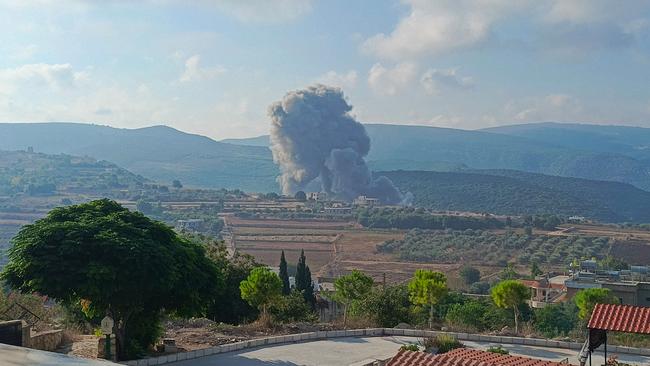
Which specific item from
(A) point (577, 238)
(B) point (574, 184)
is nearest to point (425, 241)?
(A) point (577, 238)

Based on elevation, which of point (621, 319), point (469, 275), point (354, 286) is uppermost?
point (621, 319)

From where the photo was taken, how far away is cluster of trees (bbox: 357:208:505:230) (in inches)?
3925

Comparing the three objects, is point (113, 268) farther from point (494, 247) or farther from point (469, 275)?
point (494, 247)

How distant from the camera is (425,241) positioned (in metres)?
88.0

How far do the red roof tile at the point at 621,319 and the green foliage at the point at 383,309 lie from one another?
778cm

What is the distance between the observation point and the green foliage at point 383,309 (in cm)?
2289

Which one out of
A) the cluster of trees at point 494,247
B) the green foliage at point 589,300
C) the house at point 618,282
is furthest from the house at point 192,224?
the green foliage at point 589,300

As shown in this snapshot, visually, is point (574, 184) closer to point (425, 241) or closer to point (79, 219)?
point (425, 241)

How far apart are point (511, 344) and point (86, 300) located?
10619 mm

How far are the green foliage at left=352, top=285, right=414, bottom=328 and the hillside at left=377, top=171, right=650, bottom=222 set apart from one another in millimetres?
120126

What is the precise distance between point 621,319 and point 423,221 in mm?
85931

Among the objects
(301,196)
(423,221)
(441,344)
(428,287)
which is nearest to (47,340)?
(441,344)

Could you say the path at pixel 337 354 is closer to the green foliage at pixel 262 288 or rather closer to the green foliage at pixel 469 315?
the green foliage at pixel 262 288

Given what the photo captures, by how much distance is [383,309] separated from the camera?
23.0 meters
